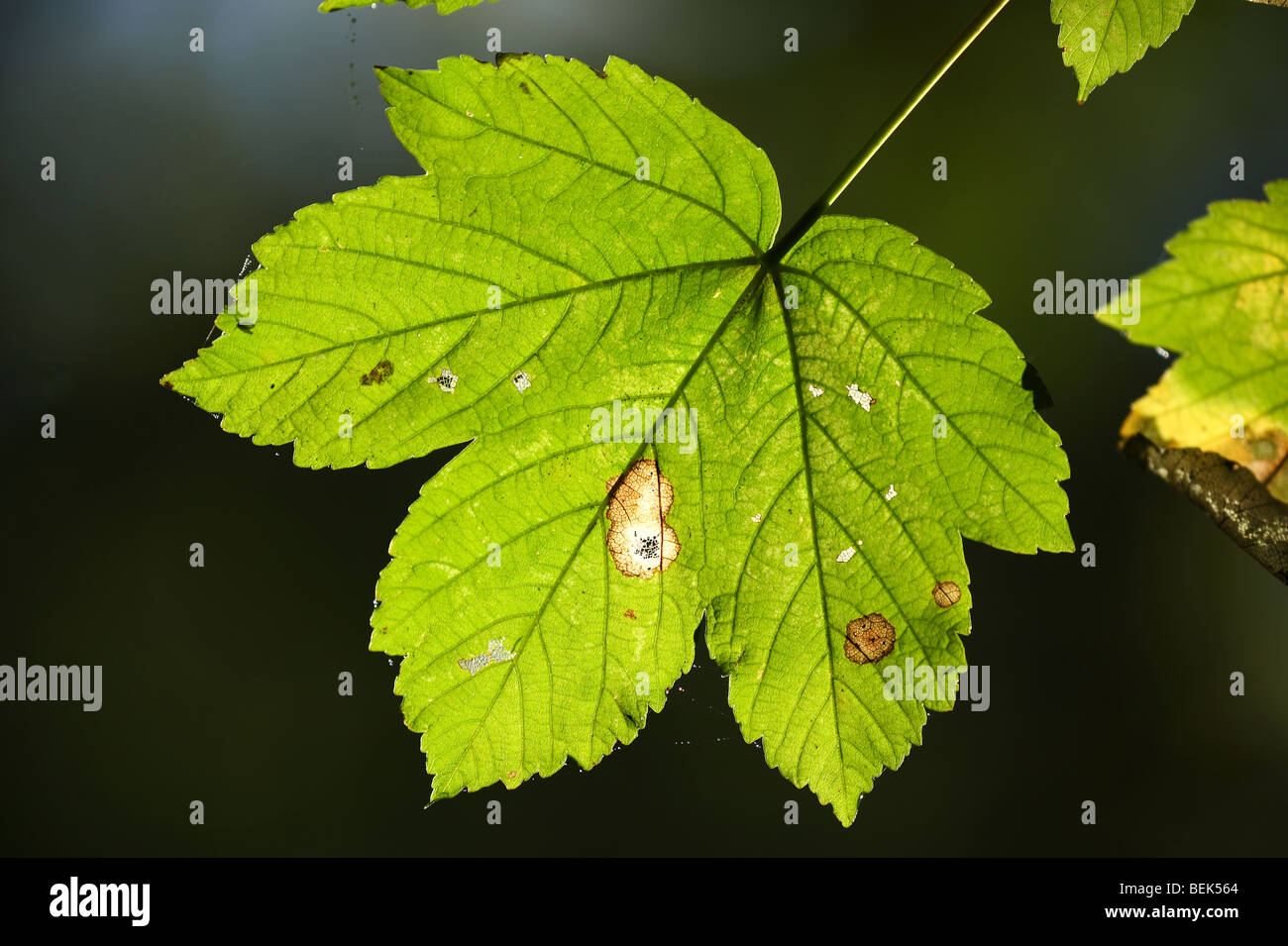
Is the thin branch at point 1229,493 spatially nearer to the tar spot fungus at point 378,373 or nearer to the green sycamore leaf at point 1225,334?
the green sycamore leaf at point 1225,334

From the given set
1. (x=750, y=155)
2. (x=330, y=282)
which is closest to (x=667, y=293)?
(x=750, y=155)

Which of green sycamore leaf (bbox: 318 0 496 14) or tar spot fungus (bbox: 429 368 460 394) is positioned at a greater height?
green sycamore leaf (bbox: 318 0 496 14)

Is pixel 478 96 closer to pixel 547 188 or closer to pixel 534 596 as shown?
pixel 547 188

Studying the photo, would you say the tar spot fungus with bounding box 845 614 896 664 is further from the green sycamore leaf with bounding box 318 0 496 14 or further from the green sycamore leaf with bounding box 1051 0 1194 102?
the green sycamore leaf with bounding box 318 0 496 14

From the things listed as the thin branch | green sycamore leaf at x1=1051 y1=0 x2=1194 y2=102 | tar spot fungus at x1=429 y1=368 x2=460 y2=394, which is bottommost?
the thin branch

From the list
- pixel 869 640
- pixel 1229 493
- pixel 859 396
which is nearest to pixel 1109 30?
pixel 859 396

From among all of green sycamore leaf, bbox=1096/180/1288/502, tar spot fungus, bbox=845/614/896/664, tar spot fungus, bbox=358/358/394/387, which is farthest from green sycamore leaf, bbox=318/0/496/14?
tar spot fungus, bbox=845/614/896/664

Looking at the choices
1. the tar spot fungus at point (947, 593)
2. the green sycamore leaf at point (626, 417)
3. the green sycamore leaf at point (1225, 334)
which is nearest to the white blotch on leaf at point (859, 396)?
the green sycamore leaf at point (626, 417)
